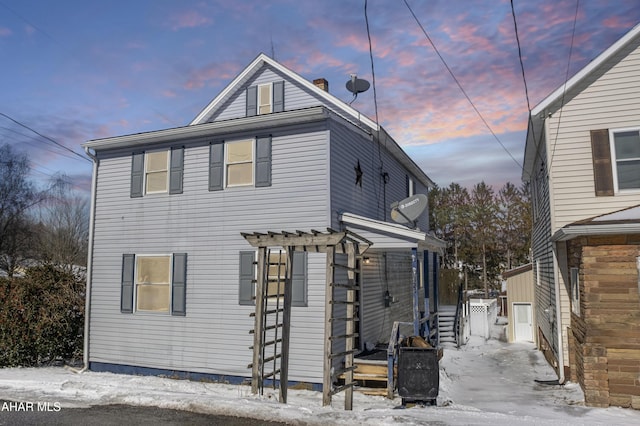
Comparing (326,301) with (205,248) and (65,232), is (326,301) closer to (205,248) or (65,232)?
(205,248)

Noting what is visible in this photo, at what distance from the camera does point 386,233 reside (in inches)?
450

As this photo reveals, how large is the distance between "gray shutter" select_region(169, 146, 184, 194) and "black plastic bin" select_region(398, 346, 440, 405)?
7631 mm

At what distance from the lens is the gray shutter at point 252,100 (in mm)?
15672

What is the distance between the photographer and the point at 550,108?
11.2 m

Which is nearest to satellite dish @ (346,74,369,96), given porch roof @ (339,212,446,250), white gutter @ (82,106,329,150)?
white gutter @ (82,106,329,150)

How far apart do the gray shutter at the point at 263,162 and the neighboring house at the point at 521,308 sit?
12798 millimetres

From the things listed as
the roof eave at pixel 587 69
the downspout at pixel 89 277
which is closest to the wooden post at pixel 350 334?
the roof eave at pixel 587 69

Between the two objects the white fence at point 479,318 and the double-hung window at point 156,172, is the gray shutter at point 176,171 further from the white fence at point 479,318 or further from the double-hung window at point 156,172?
the white fence at point 479,318

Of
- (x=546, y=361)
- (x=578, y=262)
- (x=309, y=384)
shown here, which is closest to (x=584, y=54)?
(x=578, y=262)

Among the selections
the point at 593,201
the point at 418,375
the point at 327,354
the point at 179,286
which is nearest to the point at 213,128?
the point at 179,286

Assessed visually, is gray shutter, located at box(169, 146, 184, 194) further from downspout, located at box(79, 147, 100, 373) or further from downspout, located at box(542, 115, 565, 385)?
downspout, located at box(542, 115, 565, 385)

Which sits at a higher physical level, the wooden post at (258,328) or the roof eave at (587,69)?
the roof eave at (587,69)

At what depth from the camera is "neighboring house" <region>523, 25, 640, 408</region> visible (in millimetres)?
8812

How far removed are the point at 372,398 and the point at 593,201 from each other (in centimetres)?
659
